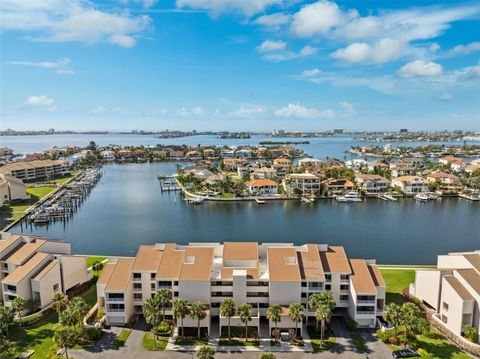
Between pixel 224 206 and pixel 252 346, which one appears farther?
pixel 224 206

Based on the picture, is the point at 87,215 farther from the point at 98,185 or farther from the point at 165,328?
the point at 165,328

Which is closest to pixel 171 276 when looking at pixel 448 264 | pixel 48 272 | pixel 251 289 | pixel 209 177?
pixel 251 289

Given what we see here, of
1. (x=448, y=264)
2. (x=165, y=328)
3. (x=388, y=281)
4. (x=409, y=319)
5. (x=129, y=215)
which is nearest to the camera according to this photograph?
(x=409, y=319)

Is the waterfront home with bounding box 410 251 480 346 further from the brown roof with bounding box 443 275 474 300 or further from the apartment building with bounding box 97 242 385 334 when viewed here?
the apartment building with bounding box 97 242 385 334

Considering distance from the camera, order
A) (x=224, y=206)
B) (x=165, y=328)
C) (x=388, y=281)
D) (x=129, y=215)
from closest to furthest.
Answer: (x=165, y=328) → (x=388, y=281) → (x=129, y=215) → (x=224, y=206)

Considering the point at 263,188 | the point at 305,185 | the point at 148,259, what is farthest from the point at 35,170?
the point at 148,259
